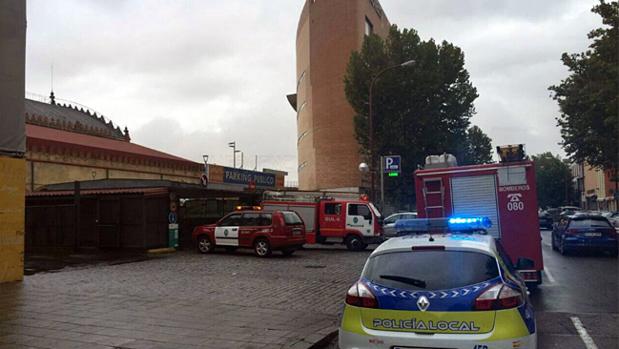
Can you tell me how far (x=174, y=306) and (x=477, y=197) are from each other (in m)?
6.86

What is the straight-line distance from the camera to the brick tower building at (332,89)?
53719mm

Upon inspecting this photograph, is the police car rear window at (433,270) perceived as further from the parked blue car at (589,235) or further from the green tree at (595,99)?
the green tree at (595,99)

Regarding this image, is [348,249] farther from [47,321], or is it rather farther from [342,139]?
[342,139]

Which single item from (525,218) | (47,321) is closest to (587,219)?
(525,218)

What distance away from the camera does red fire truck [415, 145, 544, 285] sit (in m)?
11.4

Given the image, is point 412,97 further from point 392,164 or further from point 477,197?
point 477,197

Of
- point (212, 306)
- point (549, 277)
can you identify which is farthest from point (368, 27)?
point (212, 306)

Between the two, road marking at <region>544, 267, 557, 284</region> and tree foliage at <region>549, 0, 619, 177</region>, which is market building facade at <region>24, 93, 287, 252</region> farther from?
tree foliage at <region>549, 0, 619, 177</region>

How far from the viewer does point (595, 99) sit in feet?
69.8

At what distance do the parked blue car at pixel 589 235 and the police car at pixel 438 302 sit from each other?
49.5 ft

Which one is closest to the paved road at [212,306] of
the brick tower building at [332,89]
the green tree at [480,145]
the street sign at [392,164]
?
the street sign at [392,164]

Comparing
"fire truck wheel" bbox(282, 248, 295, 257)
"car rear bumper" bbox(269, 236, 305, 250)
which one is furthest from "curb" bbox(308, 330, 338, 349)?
"fire truck wheel" bbox(282, 248, 295, 257)

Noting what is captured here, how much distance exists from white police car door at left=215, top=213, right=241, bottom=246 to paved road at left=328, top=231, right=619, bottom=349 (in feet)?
34.5

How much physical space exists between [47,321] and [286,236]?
38.4 ft
